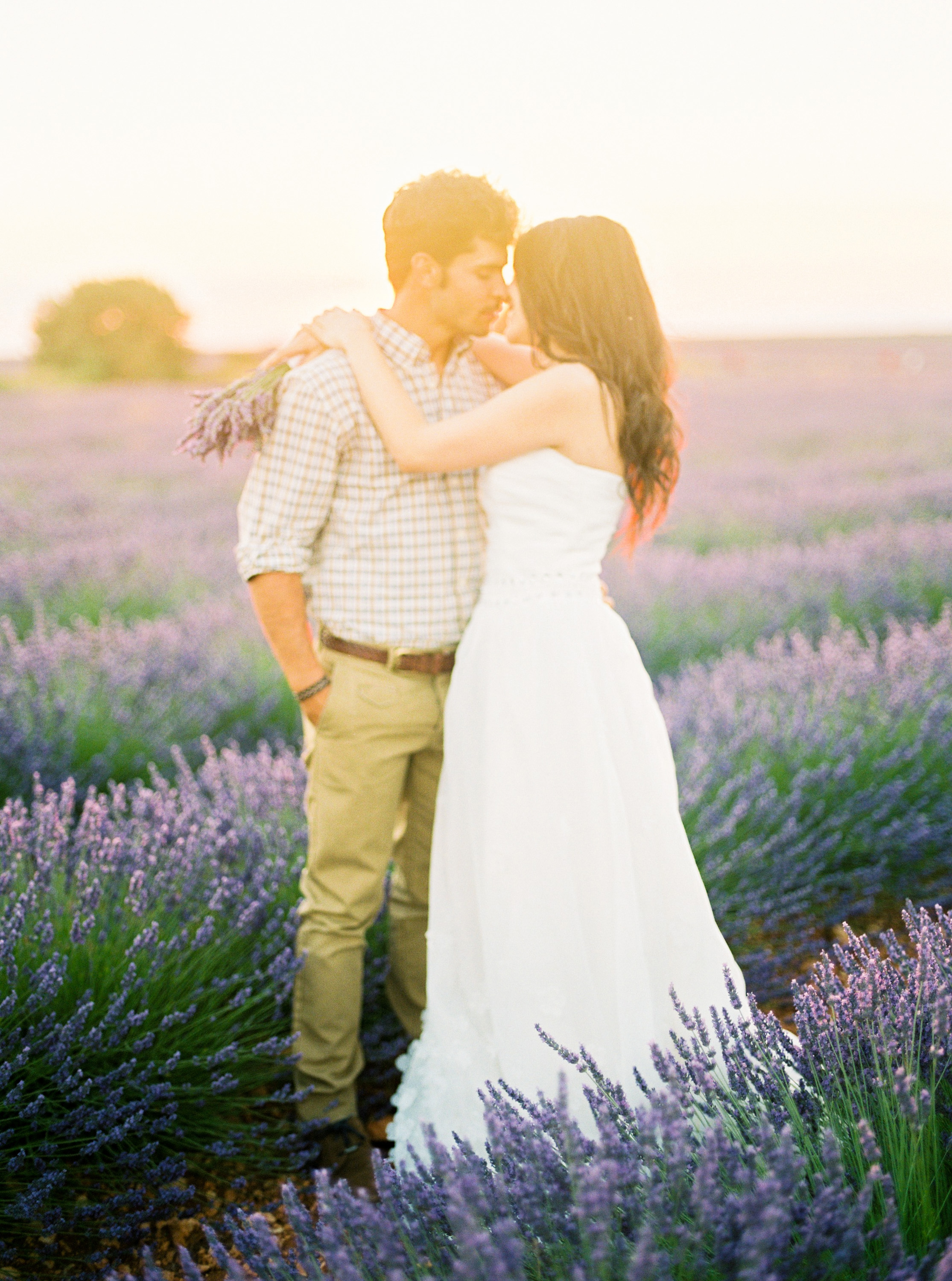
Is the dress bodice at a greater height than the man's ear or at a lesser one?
lesser

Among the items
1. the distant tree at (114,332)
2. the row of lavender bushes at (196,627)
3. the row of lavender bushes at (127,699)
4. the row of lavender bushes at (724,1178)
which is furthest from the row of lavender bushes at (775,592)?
the distant tree at (114,332)

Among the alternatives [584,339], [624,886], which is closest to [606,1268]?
Result: [624,886]

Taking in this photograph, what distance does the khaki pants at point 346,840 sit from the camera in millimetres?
2061

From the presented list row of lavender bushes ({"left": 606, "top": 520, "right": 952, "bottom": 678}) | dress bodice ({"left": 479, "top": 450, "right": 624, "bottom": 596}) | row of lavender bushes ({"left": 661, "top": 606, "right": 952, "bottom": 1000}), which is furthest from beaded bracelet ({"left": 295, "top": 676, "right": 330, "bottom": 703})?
row of lavender bushes ({"left": 606, "top": 520, "right": 952, "bottom": 678})

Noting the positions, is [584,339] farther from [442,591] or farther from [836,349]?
[836,349]

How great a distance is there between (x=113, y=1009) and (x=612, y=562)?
5.00 metres

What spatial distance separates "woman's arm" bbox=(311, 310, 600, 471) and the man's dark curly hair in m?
0.25

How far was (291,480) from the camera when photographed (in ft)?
6.45

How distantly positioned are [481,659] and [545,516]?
34 cm

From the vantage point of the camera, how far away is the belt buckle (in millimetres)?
2064

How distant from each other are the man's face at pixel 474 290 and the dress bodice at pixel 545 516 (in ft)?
1.09

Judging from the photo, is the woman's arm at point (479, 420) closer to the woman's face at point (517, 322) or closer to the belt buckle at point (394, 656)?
the woman's face at point (517, 322)

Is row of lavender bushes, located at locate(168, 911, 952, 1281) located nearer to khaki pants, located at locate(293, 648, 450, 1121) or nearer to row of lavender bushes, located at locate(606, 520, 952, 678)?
khaki pants, located at locate(293, 648, 450, 1121)

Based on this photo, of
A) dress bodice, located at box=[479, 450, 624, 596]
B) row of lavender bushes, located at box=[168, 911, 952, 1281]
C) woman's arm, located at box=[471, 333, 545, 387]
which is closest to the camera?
row of lavender bushes, located at box=[168, 911, 952, 1281]
